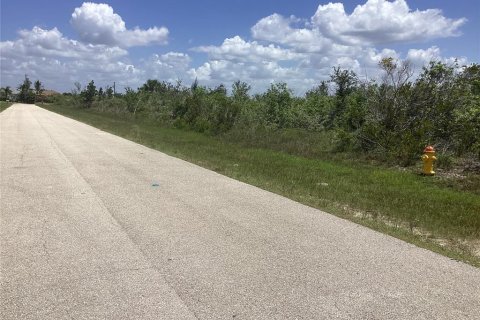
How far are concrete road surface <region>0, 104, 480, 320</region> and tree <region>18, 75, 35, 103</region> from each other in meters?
120

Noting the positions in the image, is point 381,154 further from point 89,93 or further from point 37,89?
point 37,89

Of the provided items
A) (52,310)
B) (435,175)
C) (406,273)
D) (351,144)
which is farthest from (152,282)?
(351,144)

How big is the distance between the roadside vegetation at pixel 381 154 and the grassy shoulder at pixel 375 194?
0.02 m

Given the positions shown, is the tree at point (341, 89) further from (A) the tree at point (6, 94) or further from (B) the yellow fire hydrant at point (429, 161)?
(A) the tree at point (6, 94)

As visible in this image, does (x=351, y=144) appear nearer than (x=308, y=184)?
No

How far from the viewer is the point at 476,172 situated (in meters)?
13.7

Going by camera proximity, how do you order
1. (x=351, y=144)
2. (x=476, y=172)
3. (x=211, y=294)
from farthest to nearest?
(x=351, y=144) < (x=476, y=172) < (x=211, y=294)

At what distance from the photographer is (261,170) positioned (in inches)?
569

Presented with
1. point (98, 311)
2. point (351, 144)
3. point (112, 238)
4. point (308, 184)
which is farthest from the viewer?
point (351, 144)

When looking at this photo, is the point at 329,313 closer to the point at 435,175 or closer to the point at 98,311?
the point at 98,311

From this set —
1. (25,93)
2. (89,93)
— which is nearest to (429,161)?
(89,93)

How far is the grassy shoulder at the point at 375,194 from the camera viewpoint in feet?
24.4

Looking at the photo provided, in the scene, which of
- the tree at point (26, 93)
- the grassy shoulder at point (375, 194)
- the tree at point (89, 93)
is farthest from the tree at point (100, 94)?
the grassy shoulder at point (375, 194)

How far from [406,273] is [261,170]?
362 inches
